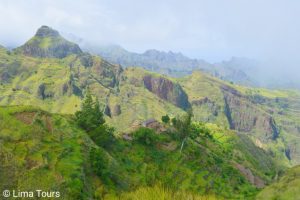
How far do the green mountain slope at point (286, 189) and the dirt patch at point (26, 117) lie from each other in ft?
194

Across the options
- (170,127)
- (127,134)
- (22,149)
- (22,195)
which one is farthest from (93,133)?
(22,195)

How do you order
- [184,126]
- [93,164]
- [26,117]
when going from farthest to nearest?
[184,126]
[93,164]
[26,117]

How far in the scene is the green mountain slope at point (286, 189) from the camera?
84.9 m

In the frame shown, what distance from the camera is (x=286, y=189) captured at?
89500mm

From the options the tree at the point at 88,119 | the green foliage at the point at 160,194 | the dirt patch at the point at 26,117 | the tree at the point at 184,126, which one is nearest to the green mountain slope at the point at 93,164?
the dirt patch at the point at 26,117

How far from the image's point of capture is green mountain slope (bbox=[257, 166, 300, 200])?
279 feet

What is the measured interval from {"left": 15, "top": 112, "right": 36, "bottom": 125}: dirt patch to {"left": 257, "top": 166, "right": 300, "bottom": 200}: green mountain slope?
2328 inches

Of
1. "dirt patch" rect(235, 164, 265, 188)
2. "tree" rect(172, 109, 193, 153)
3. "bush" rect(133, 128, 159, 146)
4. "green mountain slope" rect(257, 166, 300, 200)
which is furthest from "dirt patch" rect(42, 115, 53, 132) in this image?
"dirt patch" rect(235, 164, 265, 188)

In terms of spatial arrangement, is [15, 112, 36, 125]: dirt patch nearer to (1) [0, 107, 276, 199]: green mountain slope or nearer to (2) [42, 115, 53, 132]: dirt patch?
(1) [0, 107, 276, 199]: green mountain slope

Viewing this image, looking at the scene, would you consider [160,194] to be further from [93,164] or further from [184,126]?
[184,126]

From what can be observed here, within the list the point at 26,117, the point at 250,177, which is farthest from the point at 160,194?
the point at 250,177

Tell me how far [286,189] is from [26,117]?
63.1 meters

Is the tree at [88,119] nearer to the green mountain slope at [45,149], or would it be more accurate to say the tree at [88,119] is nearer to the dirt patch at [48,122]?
the green mountain slope at [45,149]

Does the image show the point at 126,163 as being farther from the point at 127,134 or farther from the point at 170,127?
the point at 170,127
